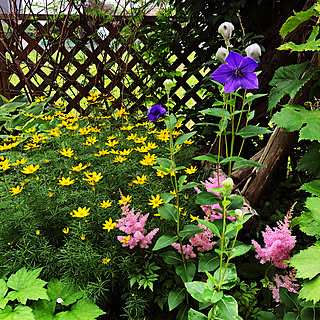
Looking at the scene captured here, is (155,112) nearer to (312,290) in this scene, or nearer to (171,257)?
(171,257)

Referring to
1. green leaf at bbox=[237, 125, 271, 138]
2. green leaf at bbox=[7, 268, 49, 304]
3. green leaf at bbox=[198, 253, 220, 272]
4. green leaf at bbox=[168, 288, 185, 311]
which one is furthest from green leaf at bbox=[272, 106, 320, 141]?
green leaf at bbox=[7, 268, 49, 304]

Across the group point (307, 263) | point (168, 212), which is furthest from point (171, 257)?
point (307, 263)

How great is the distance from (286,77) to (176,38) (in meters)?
1.52

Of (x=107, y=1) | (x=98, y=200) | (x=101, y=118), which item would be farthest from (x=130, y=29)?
(x=98, y=200)

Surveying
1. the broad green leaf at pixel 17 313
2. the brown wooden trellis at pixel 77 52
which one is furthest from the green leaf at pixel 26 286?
the brown wooden trellis at pixel 77 52

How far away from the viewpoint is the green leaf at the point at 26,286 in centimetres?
125

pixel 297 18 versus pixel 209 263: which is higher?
pixel 297 18

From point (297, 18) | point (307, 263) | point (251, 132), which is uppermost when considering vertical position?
point (297, 18)

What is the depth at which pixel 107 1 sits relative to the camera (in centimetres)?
323

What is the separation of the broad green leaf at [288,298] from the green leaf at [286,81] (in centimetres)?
70

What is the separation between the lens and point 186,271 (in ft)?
4.20

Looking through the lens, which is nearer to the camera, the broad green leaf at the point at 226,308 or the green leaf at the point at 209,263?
the broad green leaf at the point at 226,308

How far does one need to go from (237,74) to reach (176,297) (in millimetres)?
864

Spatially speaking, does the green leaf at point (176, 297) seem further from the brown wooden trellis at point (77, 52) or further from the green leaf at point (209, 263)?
the brown wooden trellis at point (77, 52)
